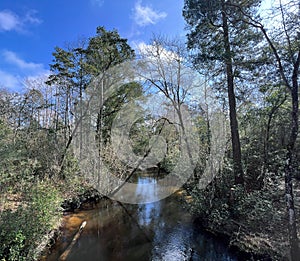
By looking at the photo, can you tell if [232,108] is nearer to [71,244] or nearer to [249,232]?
[249,232]

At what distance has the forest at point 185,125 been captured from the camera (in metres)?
5.03

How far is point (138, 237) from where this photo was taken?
21.4 feet

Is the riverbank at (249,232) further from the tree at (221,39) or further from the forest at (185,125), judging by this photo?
the tree at (221,39)

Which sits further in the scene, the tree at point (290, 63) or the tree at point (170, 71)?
the tree at point (170, 71)

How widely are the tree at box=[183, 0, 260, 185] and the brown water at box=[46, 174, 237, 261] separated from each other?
2.57 m

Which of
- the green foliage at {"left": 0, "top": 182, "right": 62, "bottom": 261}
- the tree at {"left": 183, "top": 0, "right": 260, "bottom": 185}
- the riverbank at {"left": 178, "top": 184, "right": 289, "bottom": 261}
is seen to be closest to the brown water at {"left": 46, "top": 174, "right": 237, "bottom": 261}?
the riverbank at {"left": 178, "top": 184, "right": 289, "bottom": 261}

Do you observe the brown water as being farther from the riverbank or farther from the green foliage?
the green foliage

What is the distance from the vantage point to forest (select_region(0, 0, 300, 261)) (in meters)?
5.03

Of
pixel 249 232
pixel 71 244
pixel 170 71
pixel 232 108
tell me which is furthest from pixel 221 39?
pixel 71 244

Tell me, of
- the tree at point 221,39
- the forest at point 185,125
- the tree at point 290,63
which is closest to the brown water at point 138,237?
the forest at point 185,125

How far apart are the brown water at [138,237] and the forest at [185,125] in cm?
53

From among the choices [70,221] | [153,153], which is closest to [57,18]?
[70,221]

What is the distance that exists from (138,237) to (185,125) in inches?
265

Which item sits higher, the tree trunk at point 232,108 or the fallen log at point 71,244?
the tree trunk at point 232,108
